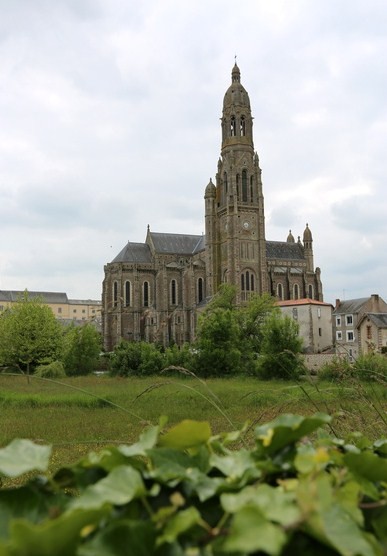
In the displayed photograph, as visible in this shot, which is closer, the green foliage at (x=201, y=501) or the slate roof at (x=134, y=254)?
the green foliage at (x=201, y=501)

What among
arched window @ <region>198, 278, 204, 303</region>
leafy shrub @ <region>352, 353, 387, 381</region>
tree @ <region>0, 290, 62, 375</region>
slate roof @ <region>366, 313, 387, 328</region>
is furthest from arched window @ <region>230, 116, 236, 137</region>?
leafy shrub @ <region>352, 353, 387, 381</region>

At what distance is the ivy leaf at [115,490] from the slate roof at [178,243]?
73597mm

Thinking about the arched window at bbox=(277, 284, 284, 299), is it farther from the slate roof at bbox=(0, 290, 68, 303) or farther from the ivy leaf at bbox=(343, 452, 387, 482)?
the slate roof at bbox=(0, 290, 68, 303)

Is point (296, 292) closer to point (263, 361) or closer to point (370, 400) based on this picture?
point (263, 361)

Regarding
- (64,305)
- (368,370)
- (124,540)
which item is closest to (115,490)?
(124,540)

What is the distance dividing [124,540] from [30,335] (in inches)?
1682

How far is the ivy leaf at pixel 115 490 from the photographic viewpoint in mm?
1182

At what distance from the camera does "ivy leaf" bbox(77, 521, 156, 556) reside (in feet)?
3.36

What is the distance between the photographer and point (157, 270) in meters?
73.8

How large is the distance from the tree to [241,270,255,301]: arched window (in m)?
25.7

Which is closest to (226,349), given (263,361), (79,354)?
(263,361)

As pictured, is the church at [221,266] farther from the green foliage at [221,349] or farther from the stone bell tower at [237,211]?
the green foliage at [221,349]

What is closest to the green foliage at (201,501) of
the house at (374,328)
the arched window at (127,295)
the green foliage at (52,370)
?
the green foliage at (52,370)

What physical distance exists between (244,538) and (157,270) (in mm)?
72996
